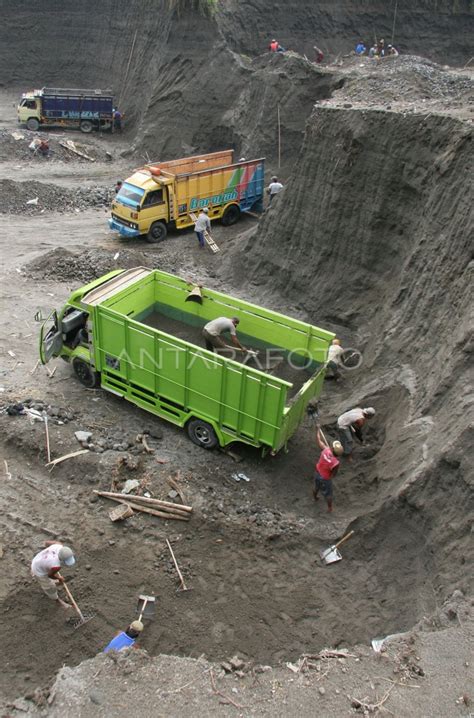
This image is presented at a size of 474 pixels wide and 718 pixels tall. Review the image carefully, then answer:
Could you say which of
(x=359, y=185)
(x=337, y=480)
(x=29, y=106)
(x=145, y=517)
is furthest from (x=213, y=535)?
(x=29, y=106)

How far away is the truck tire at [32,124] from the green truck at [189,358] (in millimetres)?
21329

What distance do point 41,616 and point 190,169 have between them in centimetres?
1631

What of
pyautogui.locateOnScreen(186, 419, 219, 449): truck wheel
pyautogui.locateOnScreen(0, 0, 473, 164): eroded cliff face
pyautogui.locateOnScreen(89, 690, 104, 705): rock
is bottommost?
pyautogui.locateOnScreen(186, 419, 219, 449): truck wheel

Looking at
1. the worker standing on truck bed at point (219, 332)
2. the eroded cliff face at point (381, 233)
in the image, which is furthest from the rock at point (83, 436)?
the eroded cliff face at point (381, 233)

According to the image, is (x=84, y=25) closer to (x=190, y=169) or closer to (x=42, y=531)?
(x=190, y=169)

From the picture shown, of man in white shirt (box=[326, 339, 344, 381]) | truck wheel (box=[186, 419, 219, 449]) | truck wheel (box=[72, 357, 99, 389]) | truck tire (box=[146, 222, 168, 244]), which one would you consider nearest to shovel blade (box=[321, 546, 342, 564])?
truck wheel (box=[186, 419, 219, 449])

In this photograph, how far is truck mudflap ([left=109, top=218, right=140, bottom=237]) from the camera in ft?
63.2

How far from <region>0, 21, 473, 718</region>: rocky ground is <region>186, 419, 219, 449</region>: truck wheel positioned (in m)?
0.23

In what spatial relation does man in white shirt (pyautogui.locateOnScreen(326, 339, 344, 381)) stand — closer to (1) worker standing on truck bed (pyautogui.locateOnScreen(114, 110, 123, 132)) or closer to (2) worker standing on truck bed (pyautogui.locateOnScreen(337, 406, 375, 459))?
(2) worker standing on truck bed (pyautogui.locateOnScreen(337, 406, 375, 459))

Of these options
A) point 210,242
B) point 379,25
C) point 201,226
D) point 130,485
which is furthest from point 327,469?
point 379,25

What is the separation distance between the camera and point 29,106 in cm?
2958

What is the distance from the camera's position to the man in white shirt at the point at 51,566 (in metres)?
7.70

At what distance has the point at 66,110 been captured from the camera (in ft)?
97.9

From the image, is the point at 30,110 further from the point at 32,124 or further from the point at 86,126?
the point at 86,126
